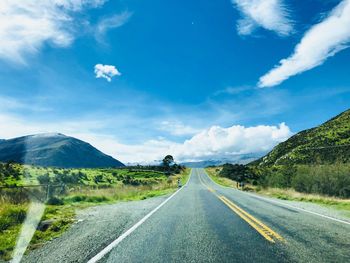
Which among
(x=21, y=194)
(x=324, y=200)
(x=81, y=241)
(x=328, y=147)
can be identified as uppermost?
(x=328, y=147)

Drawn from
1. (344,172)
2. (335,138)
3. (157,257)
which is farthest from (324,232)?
(335,138)

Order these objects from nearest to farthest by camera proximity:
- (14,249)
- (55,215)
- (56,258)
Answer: (56,258)
(14,249)
(55,215)

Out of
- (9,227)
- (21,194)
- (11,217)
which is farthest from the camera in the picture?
(21,194)

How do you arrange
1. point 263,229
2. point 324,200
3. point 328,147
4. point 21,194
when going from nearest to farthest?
point 263,229 < point 21,194 < point 324,200 < point 328,147

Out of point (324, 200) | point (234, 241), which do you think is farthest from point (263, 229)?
point (324, 200)

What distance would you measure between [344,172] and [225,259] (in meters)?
48.7

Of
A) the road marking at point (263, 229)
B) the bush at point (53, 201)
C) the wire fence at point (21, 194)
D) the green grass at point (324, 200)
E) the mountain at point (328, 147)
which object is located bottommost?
the road marking at point (263, 229)

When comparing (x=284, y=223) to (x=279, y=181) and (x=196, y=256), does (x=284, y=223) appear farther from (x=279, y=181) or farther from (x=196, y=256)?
(x=279, y=181)

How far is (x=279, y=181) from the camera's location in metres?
63.6

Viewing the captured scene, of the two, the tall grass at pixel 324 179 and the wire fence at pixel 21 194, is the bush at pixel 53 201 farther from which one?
the tall grass at pixel 324 179

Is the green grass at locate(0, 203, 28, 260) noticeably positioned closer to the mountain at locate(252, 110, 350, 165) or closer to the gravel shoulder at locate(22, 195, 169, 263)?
the gravel shoulder at locate(22, 195, 169, 263)

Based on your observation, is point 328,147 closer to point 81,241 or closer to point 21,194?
point 21,194

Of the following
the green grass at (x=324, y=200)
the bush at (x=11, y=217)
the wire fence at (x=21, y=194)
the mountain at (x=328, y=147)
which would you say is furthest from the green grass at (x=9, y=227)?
the mountain at (x=328, y=147)

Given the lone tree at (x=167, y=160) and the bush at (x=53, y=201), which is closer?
the bush at (x=53, y=201)
